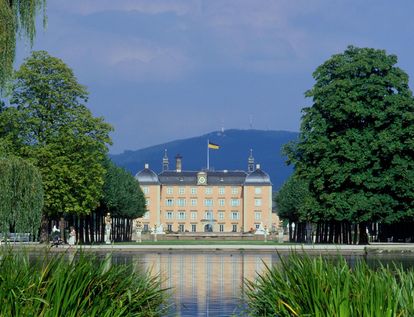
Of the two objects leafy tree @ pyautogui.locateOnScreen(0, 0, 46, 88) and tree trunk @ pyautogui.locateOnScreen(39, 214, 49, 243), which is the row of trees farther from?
leafy tree @ pyautogui.locateOnScreen(0, 0, 46, 88)

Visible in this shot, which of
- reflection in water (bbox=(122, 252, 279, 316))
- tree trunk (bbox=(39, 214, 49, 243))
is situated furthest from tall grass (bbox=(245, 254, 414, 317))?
tree trunk (bbox=(39, 214, 49, 243))

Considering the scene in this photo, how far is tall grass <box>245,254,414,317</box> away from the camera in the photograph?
39.0 feet

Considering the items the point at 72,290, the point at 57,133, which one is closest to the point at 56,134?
the point at 57,133

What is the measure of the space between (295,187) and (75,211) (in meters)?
48.2

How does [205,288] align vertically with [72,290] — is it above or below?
below

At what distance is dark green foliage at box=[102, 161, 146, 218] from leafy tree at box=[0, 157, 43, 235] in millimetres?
45418

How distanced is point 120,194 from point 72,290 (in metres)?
86.0

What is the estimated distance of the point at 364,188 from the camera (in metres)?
65.4

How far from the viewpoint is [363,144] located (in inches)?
2552

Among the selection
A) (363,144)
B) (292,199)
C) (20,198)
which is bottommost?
(20,198)

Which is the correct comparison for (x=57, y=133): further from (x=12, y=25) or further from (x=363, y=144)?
(x=12, y=25)

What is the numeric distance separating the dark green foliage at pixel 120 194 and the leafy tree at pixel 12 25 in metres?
60.0

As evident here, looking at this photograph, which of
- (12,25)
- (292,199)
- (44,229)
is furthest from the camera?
(292,199)

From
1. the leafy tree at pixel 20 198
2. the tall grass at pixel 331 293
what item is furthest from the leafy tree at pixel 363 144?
the tall grass at pixel 331 293
